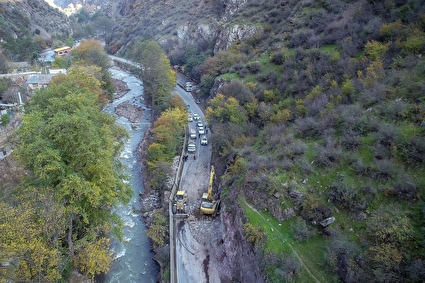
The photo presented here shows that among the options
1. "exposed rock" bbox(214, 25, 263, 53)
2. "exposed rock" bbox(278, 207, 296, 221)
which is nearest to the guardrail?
"exposed rock" bbox(278, 207, 296, 221)

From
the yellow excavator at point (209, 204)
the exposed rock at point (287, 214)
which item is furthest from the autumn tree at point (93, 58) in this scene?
the exposed rock at point (287, 214)

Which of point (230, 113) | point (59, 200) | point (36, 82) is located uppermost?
point (36, 82)

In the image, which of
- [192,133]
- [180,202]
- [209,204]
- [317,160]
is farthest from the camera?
[192,133]

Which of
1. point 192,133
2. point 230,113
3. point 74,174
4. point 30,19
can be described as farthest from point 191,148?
point 30,19

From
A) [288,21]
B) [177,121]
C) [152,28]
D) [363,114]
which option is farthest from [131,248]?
[152,28]

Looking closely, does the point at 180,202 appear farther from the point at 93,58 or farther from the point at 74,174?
the point at 93,58

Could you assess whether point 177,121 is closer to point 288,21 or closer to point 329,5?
point 288,21

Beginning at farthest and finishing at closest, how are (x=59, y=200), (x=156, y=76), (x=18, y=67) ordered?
(x=18, y=67)
(x=156, y=76)
(x=59, y=200)

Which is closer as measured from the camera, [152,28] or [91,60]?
[91,60]

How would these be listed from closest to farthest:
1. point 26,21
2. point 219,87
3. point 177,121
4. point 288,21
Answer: point 177,121
point 219,87
point 288,21
point 26,21
